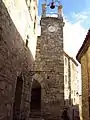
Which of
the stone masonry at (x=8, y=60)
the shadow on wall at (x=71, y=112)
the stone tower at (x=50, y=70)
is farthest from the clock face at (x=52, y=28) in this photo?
the stone masonry at (x=8, y=60)

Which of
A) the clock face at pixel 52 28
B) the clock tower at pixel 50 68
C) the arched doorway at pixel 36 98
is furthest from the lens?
the clock face at pixel 52 28

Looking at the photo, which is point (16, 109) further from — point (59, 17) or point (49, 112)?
point (59, 17)

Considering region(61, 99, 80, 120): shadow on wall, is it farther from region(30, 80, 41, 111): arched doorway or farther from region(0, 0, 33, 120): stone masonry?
region(0, 0, 33, 120): stone masonry

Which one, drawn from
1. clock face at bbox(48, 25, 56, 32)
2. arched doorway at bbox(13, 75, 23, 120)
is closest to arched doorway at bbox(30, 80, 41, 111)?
clock face at bbox(48, 25, 56, 32)

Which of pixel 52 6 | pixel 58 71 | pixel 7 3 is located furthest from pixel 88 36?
pixel 58 71

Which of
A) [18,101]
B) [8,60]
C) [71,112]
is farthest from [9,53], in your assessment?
[71,112]

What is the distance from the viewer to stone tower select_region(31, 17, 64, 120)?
48.7 ft

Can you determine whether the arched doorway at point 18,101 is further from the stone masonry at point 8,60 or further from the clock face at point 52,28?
the clock face at point 52,28

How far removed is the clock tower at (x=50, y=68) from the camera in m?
14.8

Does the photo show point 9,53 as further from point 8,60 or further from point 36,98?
point 36,98

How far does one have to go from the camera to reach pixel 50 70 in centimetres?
1573

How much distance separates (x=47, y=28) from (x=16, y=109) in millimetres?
10601

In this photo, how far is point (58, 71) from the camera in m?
15.7

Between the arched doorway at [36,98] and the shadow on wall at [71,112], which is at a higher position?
the arched doorway at [36,98]
